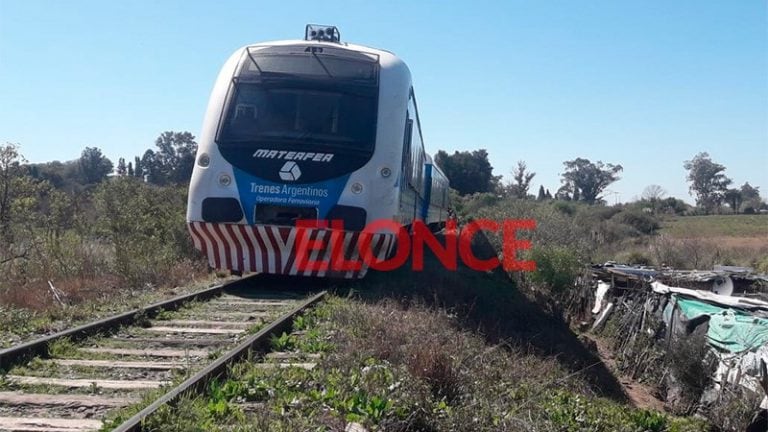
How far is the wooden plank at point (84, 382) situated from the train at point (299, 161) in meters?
4.63

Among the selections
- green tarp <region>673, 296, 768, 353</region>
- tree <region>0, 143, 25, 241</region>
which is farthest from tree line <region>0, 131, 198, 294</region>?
green tarp <region>673, 296, 768, 353</region>

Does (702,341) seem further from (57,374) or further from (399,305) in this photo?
(57,374)

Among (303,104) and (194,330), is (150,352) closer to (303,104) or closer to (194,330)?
(194,330)

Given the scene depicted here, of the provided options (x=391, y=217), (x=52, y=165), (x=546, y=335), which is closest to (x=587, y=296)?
(x=546, y=335)

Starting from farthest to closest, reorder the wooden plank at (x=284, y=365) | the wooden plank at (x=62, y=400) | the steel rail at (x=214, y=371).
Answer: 1. the wooden plank at (x=284, y=365)
2. the wooden plank at (x=62, y=400)
3. the steel rail at (x=214, y=371)

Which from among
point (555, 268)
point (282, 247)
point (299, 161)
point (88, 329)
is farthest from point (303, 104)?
point (555, 268)

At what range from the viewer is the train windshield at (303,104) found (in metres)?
10.0

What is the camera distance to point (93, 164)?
61.3 m

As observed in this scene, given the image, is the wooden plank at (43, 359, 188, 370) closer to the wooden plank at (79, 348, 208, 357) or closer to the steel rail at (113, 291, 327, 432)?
the wooden plank at (79, 348, 208, 357)

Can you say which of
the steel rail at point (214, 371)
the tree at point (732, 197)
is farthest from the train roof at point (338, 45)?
the tree at point (732, 197)

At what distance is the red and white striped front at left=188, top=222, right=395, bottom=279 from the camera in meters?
9.84

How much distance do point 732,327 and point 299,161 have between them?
7.03m

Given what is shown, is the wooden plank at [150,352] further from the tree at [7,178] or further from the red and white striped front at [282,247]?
the tree at [7,178]

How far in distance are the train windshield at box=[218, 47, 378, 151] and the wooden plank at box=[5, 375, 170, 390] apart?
5.14 metres
